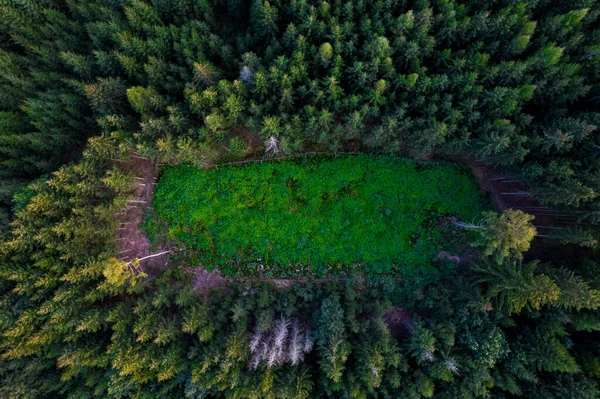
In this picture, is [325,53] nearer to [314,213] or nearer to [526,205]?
[314,213]

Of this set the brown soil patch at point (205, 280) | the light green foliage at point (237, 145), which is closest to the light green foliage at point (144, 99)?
the light green foliage at point (237, 145)

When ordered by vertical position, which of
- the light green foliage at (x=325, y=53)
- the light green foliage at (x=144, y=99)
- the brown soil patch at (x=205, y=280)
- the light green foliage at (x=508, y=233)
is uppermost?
the light green foliage at (x=325, y=53)

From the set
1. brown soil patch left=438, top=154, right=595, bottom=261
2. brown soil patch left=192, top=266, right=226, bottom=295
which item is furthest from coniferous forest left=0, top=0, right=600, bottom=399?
brown soil patch left=192, top=266, right=226, bottom=295

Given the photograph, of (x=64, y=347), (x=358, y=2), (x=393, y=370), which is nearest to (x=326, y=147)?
(x=358, y=2)

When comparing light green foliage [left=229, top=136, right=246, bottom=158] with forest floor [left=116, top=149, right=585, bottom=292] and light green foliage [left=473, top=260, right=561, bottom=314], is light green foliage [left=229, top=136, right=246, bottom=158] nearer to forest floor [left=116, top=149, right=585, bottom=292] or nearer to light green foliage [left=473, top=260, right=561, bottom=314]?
forest floor [left=116, top=149, right=585, bottom=292]

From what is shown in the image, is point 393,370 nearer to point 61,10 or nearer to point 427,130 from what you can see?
point 427,130

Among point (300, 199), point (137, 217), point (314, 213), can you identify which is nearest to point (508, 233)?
point (314, 213)

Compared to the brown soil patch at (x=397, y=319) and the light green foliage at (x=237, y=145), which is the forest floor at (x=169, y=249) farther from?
the light green foliage at (x=237, y=145)
